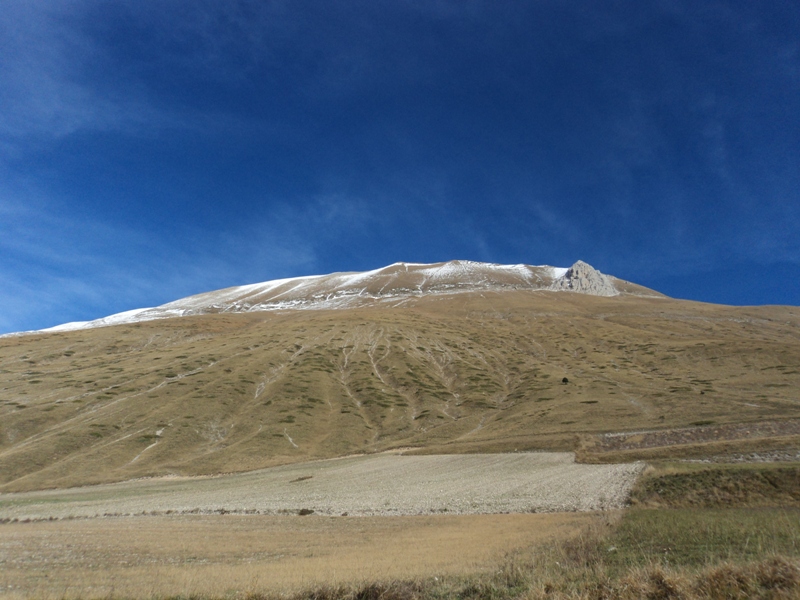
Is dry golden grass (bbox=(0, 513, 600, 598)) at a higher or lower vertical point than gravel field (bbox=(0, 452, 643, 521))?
higher

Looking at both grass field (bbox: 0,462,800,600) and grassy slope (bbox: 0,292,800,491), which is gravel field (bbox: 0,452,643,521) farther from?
grassy slope (bbox: 0,292,800,491)

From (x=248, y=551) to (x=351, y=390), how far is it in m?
78.5

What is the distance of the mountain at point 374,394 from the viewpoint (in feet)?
196

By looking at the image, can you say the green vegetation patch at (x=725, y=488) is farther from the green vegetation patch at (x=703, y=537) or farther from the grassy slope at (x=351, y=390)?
the grassy slope at (x=351, y=390)

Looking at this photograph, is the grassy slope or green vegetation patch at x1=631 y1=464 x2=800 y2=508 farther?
the grassy slope

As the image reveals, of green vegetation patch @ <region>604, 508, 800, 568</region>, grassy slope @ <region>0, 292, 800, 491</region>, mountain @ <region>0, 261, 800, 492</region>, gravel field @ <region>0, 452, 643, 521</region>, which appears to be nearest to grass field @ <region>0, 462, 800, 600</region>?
green vegetation patch @ <region>604, 508, 800, 568</region>

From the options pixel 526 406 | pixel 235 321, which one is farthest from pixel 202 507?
pixel 235 321

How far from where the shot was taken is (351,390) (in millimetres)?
100938

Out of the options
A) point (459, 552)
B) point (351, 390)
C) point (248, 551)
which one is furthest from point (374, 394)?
point (459, 552)

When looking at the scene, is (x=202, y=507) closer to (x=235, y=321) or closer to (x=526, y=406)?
(x=526, y=406)

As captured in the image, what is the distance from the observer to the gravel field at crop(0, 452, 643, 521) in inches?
1320

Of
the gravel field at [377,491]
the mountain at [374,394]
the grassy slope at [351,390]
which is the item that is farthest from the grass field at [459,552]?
the grassy slope at [351,390]

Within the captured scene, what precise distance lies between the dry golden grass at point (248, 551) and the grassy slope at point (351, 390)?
31558 millimetres

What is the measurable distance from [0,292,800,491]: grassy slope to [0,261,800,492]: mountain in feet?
1.48
